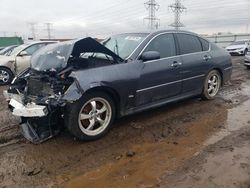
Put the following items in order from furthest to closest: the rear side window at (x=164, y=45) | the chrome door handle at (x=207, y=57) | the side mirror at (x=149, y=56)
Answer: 1. the chrome door handle at (x=207, y=57)
2. the rear side window at (x=164, y=45)
3. the side mirror at (x=149, y=56)

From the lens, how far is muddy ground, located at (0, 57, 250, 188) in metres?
3.50

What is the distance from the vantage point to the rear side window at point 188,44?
6.20 m

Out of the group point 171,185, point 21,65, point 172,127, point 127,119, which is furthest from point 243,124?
point 21,65

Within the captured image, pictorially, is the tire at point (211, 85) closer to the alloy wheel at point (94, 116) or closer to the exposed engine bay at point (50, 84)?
the exposed engine bay at point (50, 84)

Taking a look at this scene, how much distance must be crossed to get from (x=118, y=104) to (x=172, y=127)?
109 cm

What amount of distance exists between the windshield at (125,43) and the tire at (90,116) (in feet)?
3.33

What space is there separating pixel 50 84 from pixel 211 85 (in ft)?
13.4

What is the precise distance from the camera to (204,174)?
357 cm

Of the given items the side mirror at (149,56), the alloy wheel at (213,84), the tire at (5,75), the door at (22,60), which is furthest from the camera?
the tire at (5,75)

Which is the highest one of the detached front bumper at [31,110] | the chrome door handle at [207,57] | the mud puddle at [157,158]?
the chrome door handle at [207,57]

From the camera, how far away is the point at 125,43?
5699 mm

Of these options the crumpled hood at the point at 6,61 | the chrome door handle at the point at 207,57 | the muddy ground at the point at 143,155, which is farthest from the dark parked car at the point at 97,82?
the crumpled hood at the point at 6,61

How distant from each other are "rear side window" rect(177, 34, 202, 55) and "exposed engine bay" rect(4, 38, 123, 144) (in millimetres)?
1739

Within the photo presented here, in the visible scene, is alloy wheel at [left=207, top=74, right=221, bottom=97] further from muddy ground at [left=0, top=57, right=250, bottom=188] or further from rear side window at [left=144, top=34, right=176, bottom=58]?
rear side window at [left=144, top=34, right=176, bottom=58]
